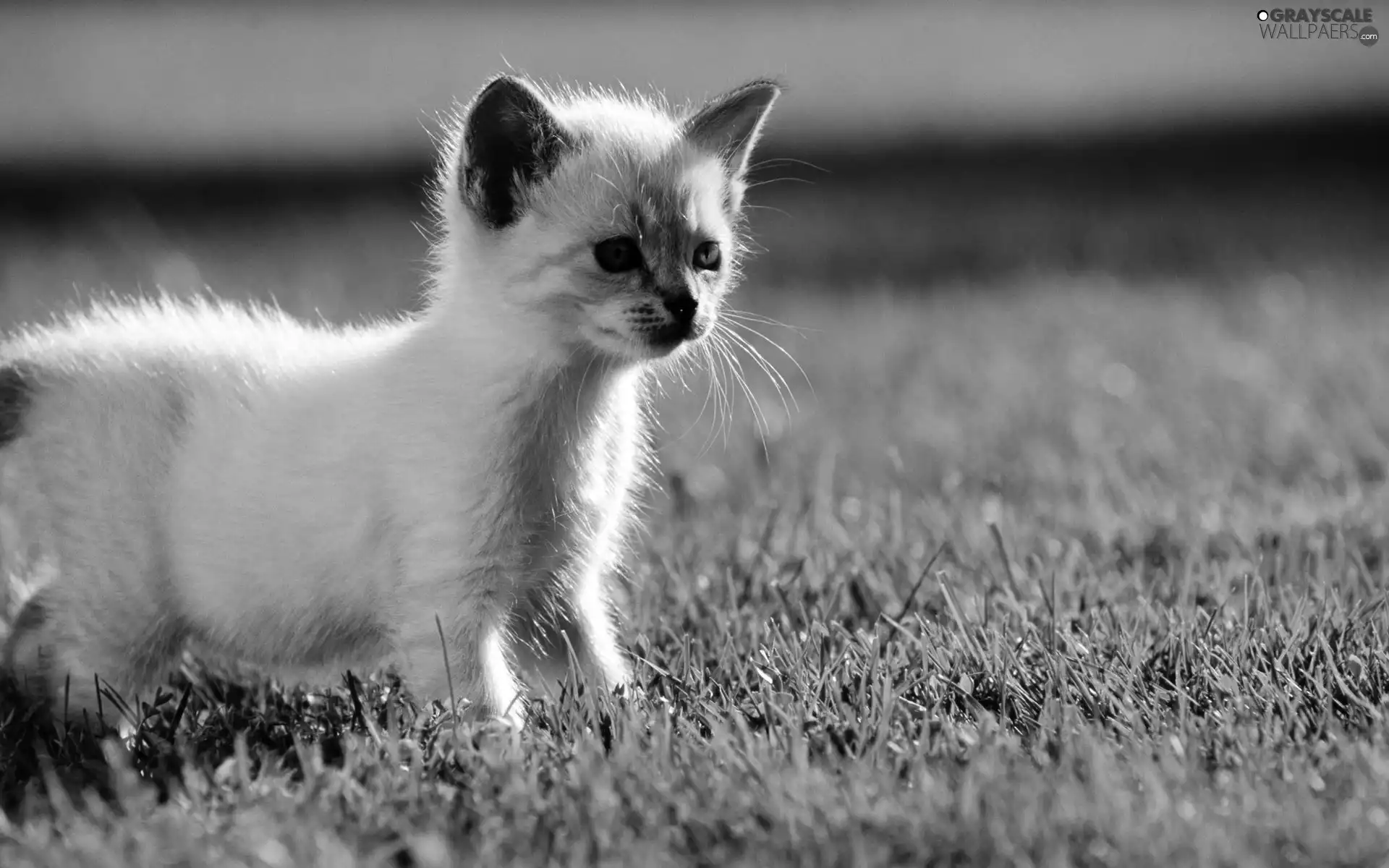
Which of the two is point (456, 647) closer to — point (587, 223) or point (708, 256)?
point (587, 223)

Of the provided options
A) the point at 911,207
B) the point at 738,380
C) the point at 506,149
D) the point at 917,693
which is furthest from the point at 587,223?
the point at 911,207

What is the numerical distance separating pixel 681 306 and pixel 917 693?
879 mm

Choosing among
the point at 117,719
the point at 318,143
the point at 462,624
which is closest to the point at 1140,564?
the point at 462,624

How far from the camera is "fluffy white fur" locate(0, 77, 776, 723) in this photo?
2.86 meters

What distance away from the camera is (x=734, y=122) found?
3307 millimetres

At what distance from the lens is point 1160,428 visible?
502 centimetres

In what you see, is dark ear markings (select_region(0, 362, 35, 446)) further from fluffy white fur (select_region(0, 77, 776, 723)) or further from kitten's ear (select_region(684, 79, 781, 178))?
kitten's ear (select_region(684, 79, 781, 178))

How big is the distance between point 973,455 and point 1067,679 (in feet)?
6.75

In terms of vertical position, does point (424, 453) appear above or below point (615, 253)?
below

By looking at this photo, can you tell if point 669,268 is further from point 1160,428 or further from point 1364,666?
point 1160,428

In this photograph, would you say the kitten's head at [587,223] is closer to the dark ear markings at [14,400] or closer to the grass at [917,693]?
the grass at [917,693]

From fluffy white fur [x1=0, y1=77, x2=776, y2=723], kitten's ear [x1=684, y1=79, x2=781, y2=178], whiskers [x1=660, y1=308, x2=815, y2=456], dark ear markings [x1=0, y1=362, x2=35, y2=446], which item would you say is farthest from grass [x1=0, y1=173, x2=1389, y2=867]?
kitten's ear [x1=684, y1=79, x2=781, y2=178]

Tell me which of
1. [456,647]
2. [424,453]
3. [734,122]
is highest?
[734,122]

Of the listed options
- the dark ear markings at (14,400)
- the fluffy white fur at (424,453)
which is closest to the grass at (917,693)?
the fluffy white fur at (424,453)
